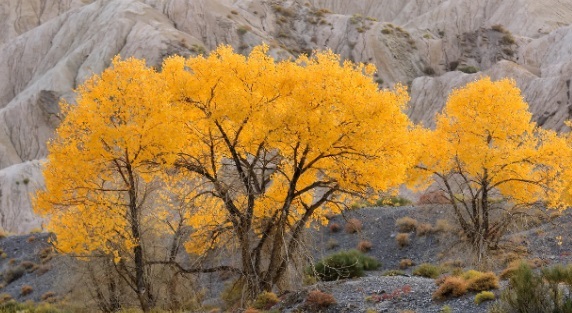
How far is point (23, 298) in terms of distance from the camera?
37812 millimetres

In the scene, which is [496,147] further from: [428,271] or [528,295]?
[528,295]

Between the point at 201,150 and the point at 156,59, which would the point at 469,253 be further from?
the point at 156,59

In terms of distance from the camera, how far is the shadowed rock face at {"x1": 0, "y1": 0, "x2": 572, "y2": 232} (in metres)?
62.8

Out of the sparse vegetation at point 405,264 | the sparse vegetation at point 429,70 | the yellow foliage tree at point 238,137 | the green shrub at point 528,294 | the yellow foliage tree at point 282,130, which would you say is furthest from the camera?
the sparse vegetation at point 429,70

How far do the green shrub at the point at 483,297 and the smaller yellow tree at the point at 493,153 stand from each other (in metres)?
8.72

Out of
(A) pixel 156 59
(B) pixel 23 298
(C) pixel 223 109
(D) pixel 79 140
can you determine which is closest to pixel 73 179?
(D) pixel 79 140

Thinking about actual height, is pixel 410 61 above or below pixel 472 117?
above

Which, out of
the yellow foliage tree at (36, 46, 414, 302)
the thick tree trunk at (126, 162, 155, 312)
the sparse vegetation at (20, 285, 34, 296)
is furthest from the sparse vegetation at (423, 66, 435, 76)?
the thick tree trunk at (126, 162, 155, 312)

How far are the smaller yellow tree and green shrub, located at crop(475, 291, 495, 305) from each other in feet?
28.6

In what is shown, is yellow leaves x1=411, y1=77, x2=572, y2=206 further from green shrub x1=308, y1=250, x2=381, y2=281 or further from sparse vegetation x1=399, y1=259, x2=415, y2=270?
sparse vegetation x1=399, y1=259, x2=415, y2=270

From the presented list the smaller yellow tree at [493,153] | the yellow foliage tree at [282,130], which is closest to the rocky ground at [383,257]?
the yellow foliage tree at [282,130]

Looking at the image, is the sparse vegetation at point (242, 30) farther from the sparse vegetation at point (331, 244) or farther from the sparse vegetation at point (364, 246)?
the sparse vegetation at point (364, 246)

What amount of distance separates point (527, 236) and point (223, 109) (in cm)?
2177

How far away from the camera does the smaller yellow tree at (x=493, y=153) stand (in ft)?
76.4
